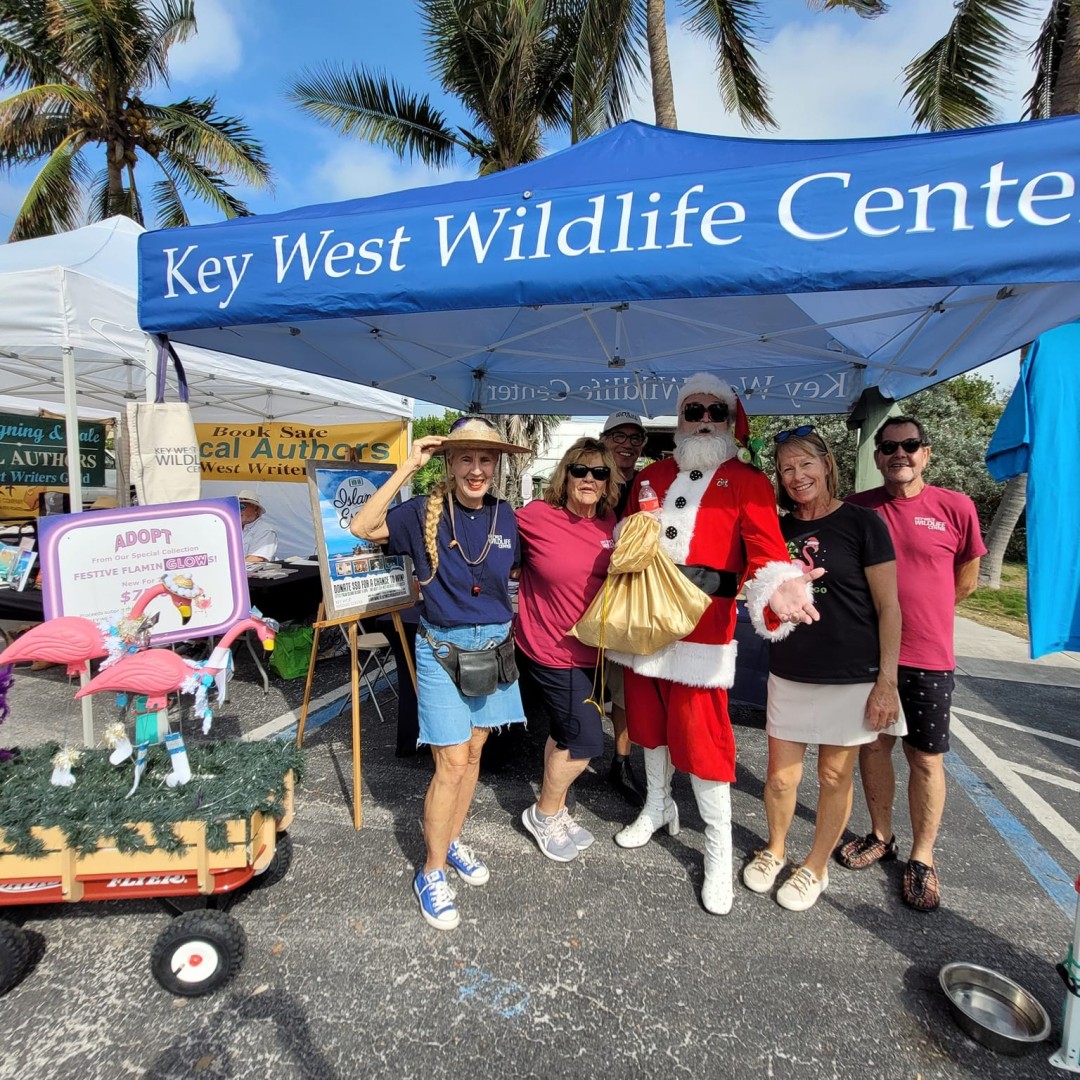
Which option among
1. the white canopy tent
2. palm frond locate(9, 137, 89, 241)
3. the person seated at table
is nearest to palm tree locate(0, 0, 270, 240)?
palm frond locate(9, 137, 89, 241)

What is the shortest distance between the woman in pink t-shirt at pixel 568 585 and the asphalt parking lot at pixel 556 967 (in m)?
0.62

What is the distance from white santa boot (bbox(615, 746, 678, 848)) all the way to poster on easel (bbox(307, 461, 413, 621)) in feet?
4.64

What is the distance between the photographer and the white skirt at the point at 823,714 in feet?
7.01

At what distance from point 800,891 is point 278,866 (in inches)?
80.7

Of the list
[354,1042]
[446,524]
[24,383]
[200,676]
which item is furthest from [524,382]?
[24,383]

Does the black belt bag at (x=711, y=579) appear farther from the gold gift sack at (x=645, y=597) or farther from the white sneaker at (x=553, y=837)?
the white sneaker at (x=553, y=837)

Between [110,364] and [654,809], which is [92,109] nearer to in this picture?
[110,364]

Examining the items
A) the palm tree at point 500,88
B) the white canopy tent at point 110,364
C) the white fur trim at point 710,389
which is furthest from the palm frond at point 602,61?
the white fur trim at point 710,389

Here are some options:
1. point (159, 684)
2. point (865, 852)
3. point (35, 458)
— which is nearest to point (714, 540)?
point (865, 852)

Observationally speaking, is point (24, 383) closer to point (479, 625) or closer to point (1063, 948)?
point (479, 625)

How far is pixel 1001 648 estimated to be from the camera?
6.87 metres

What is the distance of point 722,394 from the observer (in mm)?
2383

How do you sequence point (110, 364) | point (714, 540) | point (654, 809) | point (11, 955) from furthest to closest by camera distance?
point (110, 364)
point (654, 809)
point (714, 540)
point (11, 955)

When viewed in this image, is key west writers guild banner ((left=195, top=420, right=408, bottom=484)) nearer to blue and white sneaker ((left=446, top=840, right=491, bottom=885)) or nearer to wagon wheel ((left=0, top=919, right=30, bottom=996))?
blue and white sneaker ((left=446, top=840, right=491, bottom=885))
